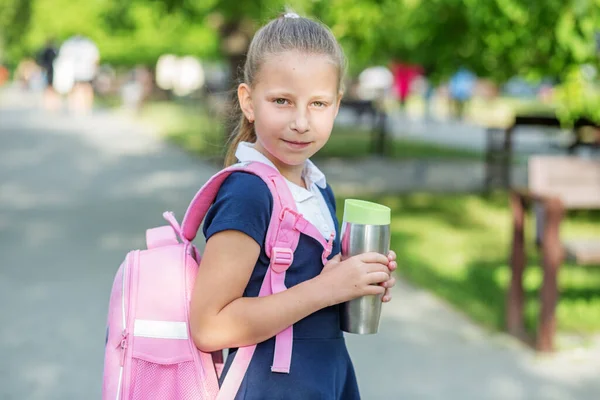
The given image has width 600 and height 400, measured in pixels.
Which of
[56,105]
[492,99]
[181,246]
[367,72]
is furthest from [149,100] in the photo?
[181,246]

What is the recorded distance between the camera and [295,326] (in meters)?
1.94

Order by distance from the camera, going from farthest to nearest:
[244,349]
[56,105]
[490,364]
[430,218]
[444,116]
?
[444,116] < [56,105] < [430,218] < [490,364] < [244,349]

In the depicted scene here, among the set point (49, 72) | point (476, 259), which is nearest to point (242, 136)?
point (476, 259)

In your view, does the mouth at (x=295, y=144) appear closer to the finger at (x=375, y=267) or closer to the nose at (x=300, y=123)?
the nose at (x=300, y=123)

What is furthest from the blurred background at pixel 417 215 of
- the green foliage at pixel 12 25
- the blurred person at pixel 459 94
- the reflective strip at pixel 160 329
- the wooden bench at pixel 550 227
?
the blurred person at pixel 459 94

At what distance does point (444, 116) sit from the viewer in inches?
1331

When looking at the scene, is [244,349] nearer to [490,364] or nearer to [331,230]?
[331,230]

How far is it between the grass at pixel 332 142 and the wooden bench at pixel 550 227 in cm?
753

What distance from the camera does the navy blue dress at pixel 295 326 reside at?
184 cm

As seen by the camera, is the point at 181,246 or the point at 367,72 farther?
the point at 367,72

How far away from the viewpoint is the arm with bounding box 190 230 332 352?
1818 millimetres

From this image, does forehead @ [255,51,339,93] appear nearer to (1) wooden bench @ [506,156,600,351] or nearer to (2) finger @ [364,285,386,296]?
(2) finger @ [364,285,386,296]

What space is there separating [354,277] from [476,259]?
625 cm

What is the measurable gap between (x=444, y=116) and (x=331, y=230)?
106 ft
